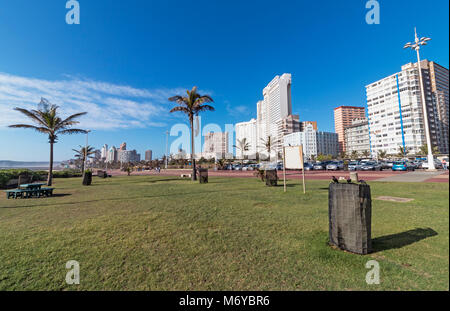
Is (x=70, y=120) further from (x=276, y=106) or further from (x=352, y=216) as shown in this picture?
(x=276, y=106)

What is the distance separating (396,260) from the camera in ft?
9.18

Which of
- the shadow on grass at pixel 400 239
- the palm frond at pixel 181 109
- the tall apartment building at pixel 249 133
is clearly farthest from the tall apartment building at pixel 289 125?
the shadow on grass at pixel 400 239

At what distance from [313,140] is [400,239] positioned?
142 metres

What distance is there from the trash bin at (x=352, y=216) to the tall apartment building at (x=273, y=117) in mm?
138777

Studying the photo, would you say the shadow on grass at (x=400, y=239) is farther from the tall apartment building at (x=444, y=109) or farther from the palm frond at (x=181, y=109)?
the palm frond at (x=181, y=109)

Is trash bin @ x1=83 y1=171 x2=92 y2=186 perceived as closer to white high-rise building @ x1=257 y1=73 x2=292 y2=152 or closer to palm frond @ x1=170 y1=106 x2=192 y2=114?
palm frond @ x1=170 y1=106 x2=192 y2=114

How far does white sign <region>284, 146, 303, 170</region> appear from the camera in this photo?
8.77 meters

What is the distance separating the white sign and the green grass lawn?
362 cm

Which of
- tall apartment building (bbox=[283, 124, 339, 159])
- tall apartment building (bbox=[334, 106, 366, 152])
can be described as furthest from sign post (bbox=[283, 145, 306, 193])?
tall apartment building (bbox=[334, 106, 366, 152])

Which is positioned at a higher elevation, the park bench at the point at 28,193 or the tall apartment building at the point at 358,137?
the tall apartment building at the point at 358,137

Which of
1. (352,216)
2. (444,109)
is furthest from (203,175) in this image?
(444,109)

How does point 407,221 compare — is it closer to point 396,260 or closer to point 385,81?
point 396,260

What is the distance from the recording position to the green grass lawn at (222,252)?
2.44 metres
